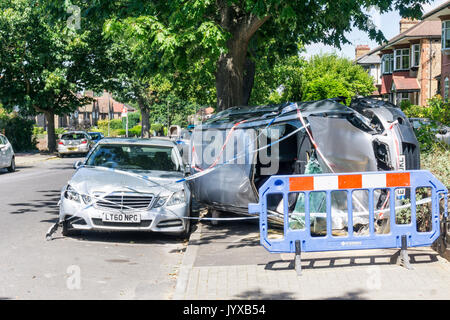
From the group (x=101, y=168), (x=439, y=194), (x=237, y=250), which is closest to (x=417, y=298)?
(x=439, y=194)

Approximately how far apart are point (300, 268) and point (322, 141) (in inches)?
96.6

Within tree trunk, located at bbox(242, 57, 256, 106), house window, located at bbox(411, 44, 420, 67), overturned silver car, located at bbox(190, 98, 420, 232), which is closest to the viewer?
overturned silver car, located at bbox(190, 98, 420, 232)

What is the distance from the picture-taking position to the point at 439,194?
685 cm

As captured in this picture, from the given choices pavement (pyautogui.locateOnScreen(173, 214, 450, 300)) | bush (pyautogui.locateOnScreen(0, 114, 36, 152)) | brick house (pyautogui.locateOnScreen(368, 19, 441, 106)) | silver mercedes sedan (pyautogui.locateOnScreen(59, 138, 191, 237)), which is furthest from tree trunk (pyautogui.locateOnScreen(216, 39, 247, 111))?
brick house (pyautogui.locateOnScreen(368, 19, 441, 106))

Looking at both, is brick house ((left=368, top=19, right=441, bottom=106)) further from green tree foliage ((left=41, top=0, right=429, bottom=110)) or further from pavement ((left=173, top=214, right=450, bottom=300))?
pavement ((left=173, top=214, right=450, bottom=300))

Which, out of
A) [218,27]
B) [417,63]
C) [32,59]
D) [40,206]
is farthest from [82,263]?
[417,63]

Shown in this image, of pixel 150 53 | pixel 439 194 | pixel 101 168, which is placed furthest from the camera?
pixel 150 53

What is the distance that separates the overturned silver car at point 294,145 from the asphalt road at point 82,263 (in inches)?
51.5

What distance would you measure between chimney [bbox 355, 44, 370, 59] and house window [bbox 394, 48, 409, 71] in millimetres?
31151

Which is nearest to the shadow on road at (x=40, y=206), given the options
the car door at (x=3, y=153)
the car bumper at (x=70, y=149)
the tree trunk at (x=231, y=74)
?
the tree trunk at (x=231, y=74)

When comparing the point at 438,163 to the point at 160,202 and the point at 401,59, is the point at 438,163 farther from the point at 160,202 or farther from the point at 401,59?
the point at 401,59

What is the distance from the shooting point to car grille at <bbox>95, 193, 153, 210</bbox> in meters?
8.45
